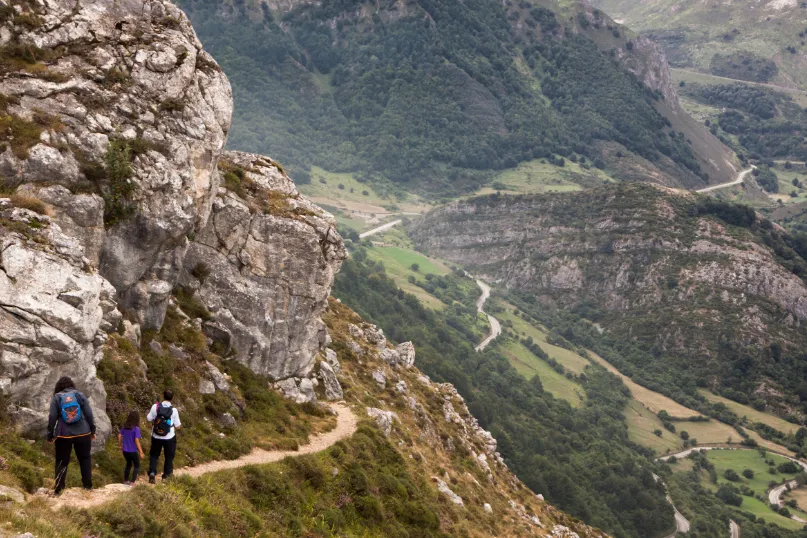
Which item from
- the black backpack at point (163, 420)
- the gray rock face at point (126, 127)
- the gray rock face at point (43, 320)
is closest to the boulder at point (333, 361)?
the gray rock face at point (126, 127)

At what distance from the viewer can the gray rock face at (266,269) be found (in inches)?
1549

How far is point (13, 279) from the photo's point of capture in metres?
22.8

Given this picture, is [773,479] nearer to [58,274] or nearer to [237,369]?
[237,369]

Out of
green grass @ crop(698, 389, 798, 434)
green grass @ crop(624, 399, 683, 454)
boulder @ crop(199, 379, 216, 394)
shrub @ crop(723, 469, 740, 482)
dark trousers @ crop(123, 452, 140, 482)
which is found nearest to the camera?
dark trousers @ crop(123, 452, 140, 482)

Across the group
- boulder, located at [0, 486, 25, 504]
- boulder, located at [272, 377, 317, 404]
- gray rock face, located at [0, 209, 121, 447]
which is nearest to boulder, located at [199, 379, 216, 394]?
boulder, located at [272, 377, 317, 404]

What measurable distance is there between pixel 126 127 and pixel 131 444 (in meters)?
16.8

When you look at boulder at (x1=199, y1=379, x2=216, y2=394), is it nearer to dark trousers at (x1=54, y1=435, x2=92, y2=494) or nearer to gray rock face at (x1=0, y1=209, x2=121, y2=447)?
gray rock face at (x1=0, y1=209, x2=121, y2=447)

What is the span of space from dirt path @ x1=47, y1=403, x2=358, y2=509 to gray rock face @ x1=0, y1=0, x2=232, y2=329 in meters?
8.56

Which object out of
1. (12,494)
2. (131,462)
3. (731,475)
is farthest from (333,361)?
(731,475)

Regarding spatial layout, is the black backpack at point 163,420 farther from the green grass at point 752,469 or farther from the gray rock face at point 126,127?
the green grass at point 752,469

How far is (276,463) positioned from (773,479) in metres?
177

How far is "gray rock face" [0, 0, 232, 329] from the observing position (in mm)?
29000

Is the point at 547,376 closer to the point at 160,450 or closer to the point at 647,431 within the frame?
the point at 647,431

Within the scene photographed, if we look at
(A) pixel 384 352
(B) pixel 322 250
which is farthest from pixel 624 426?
(B) pixel 322 250
